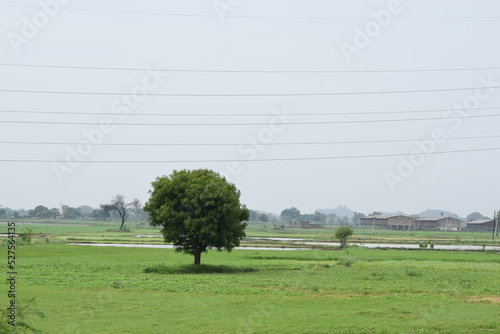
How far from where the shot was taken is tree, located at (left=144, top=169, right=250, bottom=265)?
48562 mm

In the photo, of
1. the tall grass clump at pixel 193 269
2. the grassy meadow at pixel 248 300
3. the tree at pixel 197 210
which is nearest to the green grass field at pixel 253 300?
the grassy meadow at pixel 248 300

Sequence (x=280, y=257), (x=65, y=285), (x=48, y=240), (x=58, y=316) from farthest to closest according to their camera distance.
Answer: (x=48, y=240), (x=280, y=257), (x=65, y=285), (x=58, y=316)

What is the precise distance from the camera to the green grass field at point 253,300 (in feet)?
79.9

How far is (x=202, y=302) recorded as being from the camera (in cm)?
3041

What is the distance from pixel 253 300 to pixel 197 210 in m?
18.4

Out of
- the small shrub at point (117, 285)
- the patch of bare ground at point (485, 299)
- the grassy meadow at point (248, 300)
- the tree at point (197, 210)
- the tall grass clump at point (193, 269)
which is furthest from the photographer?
the tree at point (197, 210)

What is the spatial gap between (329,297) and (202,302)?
8287mm

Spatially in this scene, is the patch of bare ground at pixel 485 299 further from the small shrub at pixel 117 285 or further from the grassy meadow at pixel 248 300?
the small shrub at pixel 117 285

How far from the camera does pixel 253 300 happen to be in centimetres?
3142

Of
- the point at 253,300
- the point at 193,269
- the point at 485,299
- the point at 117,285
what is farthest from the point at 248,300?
the point at 193,269

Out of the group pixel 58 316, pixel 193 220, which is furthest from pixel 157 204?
pixel 58 316

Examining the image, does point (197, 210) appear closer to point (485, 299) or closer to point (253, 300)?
point (253, 300)

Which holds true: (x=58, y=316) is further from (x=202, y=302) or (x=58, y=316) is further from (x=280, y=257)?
(x=280, y=257)

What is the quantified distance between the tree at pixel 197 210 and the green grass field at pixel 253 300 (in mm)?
2879
